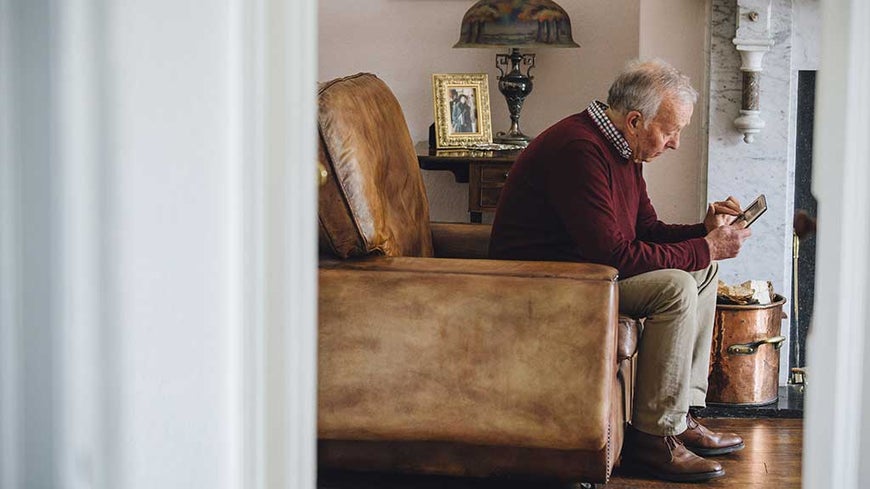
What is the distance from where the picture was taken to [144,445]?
6.61ft

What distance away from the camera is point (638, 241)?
3.16 metres

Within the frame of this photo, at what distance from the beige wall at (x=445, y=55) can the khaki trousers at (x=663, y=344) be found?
1.85 m

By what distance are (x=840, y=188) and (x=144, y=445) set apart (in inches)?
47.0

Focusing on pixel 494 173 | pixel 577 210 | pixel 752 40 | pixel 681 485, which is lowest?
pixel 681 485

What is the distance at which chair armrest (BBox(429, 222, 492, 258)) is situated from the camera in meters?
3.68

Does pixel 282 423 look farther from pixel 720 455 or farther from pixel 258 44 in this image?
pixel 720 455

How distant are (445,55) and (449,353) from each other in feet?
7.65

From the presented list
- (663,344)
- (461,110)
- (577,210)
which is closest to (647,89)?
(577,210)

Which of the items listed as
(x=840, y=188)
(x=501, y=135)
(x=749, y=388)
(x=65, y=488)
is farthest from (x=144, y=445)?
(x=501, y=135)

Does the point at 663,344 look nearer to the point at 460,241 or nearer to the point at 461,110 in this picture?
the point at 460,241

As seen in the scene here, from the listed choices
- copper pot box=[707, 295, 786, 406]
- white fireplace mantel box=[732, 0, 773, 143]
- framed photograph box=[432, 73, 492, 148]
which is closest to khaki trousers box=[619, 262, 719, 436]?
copper pot box=[707, 295, 786, 406]

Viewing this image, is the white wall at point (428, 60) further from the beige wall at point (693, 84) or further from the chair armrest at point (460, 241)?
the chair armrest at point (460, 241)

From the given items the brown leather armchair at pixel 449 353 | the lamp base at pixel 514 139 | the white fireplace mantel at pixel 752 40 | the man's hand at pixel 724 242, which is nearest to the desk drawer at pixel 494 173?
the lamp base at pixel 514 139

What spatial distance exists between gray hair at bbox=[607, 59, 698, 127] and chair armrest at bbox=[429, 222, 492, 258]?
62 cm
